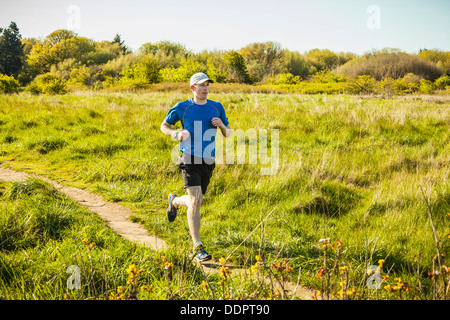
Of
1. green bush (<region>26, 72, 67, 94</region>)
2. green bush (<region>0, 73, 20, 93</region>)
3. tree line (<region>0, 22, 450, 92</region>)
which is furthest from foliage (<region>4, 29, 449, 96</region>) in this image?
green bush (<region>0, 73, 20, 93</region>)

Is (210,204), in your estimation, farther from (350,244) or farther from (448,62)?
(448,62)

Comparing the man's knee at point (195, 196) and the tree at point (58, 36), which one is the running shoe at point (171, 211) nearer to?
the man's knee at point (195, 196)

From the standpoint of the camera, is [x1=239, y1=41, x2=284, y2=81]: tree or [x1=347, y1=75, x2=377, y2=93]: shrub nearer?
[x1=347, y1=75, x2=377, y2=93]: shrub

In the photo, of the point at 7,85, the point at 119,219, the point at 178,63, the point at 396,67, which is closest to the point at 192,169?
the point at 119,219

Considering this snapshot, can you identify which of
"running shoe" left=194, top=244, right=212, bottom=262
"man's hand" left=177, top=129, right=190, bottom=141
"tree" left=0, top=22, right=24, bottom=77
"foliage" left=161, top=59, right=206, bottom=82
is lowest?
"running shoe" left=194, top=244, right=212, bottom=262

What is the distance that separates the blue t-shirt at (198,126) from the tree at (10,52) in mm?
63547

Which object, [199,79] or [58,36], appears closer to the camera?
[199,79]

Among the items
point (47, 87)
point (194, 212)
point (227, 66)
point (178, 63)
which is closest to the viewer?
point (194, 212)

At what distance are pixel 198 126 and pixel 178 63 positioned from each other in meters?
59.8

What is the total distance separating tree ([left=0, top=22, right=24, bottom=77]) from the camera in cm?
5288

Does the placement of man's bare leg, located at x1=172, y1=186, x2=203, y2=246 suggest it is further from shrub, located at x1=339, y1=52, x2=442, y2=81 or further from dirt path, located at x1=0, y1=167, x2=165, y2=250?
shrub, located at x1=339, y1=52, x2=442, y2=81

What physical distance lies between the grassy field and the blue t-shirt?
853mm

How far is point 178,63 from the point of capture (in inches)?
2359

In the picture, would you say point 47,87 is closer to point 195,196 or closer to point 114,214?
point 114,214
